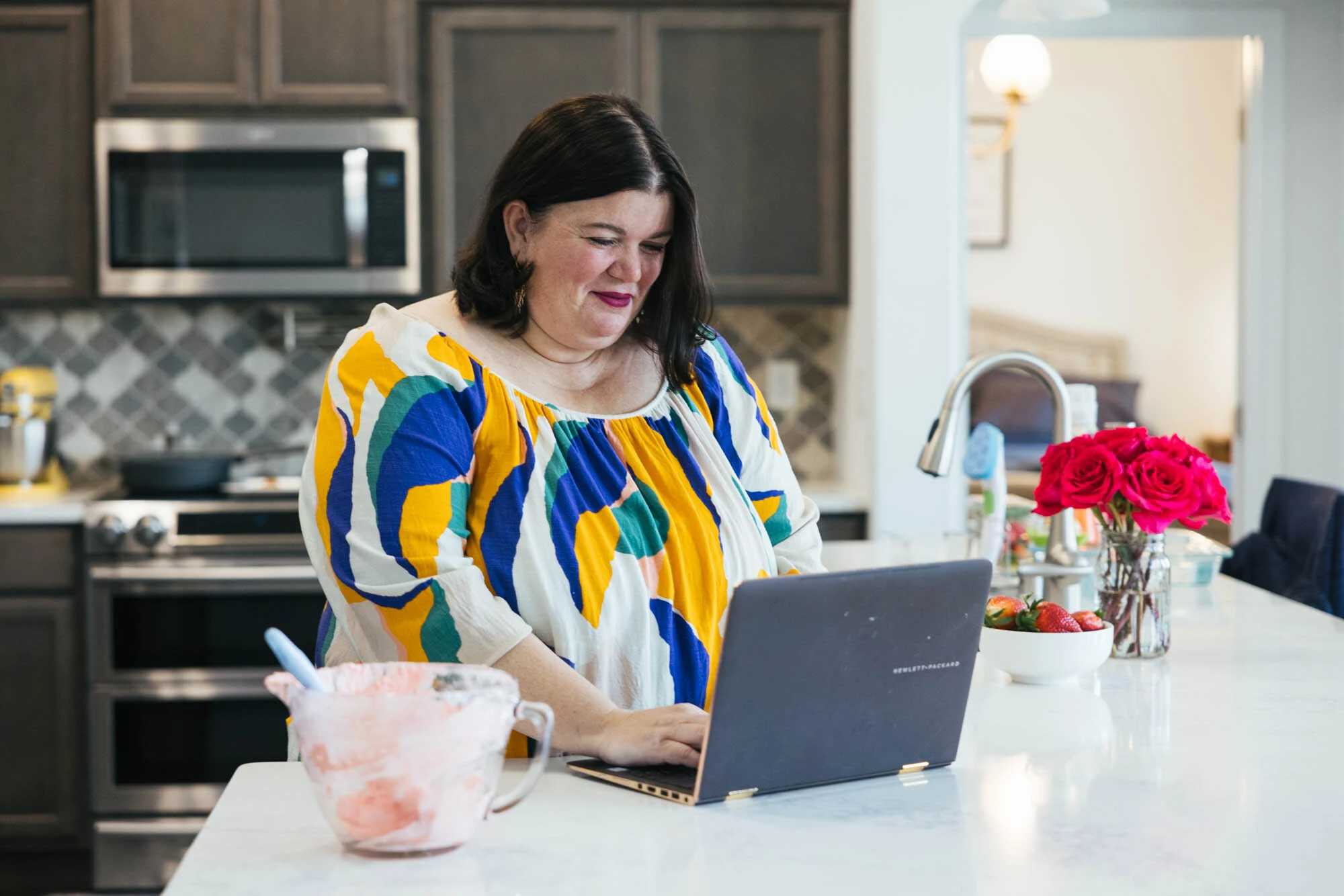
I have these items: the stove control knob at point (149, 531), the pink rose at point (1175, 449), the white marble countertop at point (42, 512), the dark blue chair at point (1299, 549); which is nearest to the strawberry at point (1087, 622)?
the pink rose at point (1175, 449)

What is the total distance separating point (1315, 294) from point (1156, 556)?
2488 mm

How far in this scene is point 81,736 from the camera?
128 inches

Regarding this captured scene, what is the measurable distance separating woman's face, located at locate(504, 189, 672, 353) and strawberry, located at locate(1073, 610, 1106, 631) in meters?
0.61

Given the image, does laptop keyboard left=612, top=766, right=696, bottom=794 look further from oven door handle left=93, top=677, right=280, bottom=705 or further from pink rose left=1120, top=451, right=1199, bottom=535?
oven door handle left=93, top=677, right=280, bottom=705

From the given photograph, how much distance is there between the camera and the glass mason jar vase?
1677mm

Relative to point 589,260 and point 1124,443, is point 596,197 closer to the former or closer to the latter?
→ point 589,260

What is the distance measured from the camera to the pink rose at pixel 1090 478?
1.67 meters

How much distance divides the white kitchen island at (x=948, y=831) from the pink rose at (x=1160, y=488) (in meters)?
0.34

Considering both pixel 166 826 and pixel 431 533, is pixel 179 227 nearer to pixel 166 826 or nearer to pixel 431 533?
pixel 166 826

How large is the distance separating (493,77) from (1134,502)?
2.26 m

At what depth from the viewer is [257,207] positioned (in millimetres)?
3396

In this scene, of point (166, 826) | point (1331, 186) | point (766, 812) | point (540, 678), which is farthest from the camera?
point (1331, 186)

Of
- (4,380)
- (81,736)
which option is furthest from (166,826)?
(4,380)

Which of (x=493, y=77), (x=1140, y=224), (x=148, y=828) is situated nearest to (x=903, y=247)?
(x=493, y=77)
